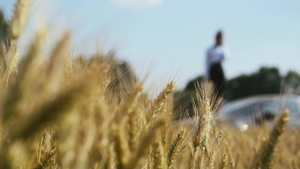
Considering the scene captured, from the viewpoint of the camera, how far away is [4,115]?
2.56ft

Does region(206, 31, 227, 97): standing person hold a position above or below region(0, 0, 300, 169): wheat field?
below

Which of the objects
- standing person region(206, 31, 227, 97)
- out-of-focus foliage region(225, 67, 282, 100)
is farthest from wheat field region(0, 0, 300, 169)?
out-of-focus foliage region(225, 67, 282, 100)

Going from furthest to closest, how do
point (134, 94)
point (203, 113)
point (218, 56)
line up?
point (218, 56) → point (203, 113) → point (134, 94)

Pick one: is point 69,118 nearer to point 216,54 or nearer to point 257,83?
point 216,54

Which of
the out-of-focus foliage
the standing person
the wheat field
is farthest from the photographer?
the out-of-focus foliage

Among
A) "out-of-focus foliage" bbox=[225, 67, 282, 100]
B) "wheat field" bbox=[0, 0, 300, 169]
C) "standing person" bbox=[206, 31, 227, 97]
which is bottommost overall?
"out-of-focus foliage" bbox=[225, 67, 282, 100]

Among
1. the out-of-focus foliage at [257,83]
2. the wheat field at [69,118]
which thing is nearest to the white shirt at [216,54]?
the wheat field at [69,118]

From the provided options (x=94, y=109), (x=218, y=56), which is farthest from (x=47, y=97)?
(x=218, y=56)

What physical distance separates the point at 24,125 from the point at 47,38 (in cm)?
21

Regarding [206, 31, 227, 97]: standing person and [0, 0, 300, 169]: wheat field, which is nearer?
[0, 0, 300, 169]: wheat field

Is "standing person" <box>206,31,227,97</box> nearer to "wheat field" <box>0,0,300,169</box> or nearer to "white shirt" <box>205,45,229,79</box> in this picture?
"white shirt" <box>205,45,229,79</box>

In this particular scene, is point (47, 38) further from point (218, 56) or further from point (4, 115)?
point (218, 56)

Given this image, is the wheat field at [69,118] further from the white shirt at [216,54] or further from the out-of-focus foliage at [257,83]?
the out-of-focus foliage at [257,83]

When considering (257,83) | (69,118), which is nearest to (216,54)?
(69,118)
